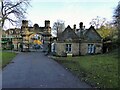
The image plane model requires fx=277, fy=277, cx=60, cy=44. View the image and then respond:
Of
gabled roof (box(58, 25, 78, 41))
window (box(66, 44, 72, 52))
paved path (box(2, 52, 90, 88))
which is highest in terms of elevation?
gabled roof (box(58, 25, 78, 41))

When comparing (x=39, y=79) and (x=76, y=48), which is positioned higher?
(x=76, y=48)

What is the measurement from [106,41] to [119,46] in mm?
11167

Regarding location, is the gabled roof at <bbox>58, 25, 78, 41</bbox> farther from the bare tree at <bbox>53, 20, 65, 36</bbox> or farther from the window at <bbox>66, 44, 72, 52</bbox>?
the bare tree at <bbox>53, 20, 65, 36</bbox>

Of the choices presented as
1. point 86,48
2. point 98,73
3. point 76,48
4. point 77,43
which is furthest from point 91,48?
point 98,73

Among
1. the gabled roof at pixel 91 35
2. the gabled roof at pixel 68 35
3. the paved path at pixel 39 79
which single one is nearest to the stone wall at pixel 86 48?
the gabled roof at pixel 91 35

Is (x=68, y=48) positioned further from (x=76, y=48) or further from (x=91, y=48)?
(x=91, y=48)

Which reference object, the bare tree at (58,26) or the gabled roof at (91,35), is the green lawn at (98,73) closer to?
the gabled roof at (91,35)

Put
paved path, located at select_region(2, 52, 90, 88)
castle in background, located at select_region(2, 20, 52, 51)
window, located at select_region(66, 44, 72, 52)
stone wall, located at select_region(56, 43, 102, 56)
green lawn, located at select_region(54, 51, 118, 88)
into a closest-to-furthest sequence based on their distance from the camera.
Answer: paved path, located at select_region(2, 52, 90, 88)
green lawn, located at select_region(54, 51, 118, 88)
stone wall, located at select_region(56, 43, 102, 56)
window, located at select_region(66, 44, 72, 52)
castle in background, located at select_region(2, 20, 52, 51)

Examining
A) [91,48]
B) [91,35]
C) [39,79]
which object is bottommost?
[39,79]

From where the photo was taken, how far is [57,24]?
102 meters

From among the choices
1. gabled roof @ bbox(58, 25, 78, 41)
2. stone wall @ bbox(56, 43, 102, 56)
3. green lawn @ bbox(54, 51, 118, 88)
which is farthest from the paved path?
gabled roof @ bbox(58, 25, 78, 41)

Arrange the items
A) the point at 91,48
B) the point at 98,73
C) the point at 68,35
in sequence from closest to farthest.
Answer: the point at 98,73 < the point at 68,35 < the point at 91,48

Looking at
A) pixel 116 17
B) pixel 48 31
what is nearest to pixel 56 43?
pixel 116 17

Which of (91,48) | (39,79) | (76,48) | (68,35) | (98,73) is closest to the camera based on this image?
(39,79)
